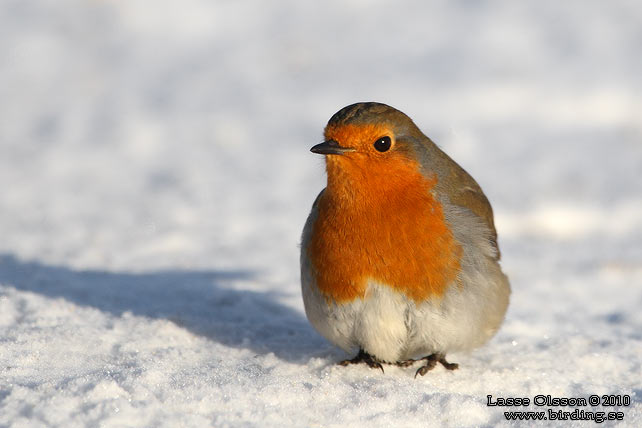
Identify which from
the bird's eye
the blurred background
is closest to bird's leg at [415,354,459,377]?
the bird's eye

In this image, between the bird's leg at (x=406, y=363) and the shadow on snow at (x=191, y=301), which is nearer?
the bird's leg at (x=406, y=363)

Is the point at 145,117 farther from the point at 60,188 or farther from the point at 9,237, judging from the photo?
the point at 9,237

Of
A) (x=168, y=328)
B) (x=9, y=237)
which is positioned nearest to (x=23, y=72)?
(x=9, y=237)

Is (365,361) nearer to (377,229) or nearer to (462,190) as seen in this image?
(377,229)

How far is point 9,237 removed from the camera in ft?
20.9

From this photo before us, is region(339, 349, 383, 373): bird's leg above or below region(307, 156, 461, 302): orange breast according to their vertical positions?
below

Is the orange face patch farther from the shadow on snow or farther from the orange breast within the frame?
the shadow on snow

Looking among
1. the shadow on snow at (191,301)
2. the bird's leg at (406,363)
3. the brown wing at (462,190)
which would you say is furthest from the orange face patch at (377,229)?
the shadow on snow at (191,301)

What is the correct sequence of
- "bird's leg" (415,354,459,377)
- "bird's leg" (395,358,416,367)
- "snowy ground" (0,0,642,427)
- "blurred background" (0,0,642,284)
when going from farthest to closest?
"blurred background" (0,0,642,284) < "bird's leg" (395,358,416,367) < "bird's leg" (415,354,459,377) < "snowy ground" (0,0,642,427)

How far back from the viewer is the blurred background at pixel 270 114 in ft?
22.6

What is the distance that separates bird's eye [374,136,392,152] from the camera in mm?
3990

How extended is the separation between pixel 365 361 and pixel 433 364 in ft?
1.09

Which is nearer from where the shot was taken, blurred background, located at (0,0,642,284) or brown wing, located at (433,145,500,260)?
brown wing, located at (433,145,500,260)

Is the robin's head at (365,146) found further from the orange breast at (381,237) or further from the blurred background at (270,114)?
the blurred background at (270,114)
